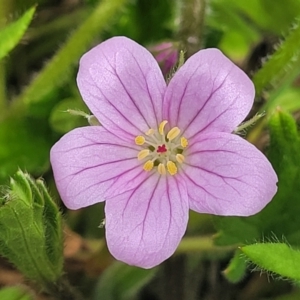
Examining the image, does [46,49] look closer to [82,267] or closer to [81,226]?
[81,226]

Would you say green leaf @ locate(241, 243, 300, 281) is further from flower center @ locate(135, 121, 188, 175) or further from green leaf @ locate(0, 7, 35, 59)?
green leaf @ locate(0, 7, 35, 59)

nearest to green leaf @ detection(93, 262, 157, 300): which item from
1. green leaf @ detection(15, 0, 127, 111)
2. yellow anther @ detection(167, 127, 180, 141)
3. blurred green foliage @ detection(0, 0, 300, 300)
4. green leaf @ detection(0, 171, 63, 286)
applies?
blurred green foliage @ detection(0, 0, 300, 300)

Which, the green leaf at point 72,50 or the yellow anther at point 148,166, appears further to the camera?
the green leaf at point 72,50

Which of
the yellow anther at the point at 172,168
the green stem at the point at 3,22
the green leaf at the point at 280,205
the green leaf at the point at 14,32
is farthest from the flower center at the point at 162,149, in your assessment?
the green stem at the point at 3,22

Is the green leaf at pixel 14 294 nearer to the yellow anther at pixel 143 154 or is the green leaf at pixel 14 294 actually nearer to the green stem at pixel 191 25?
the yellow anther at pixel 143 154

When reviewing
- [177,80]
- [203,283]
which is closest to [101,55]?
[177,80]
